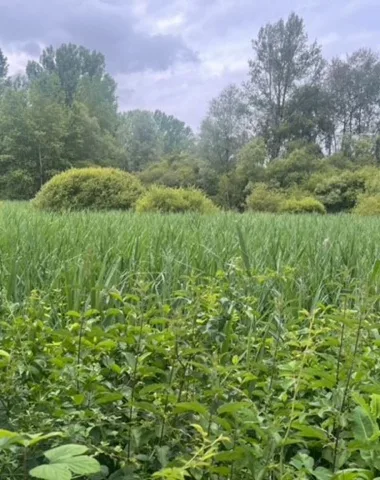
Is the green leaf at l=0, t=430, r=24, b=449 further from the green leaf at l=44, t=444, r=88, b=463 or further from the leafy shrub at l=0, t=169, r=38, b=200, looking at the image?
the leafy shrub at l=0, t=169, r=38, b=200

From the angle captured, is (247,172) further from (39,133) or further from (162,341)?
(162,341)

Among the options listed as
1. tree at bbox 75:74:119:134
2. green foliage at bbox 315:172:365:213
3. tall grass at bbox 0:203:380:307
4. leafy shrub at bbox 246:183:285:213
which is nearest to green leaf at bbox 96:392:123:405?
tall grass at bbox 0:203:380:307

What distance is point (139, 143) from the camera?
112 feet

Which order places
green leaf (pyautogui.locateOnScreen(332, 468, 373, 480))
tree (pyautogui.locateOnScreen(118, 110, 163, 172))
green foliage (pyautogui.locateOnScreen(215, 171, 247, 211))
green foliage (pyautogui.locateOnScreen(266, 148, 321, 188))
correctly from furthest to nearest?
tree (pyautogui.locateOnScreen(118, 110, 163, 172)), green foliage (pyautogui.locateOnScreen(215, 171, 247, 211)), green foliage (pyautogui.locateOnScreen(266, 148, 321, 188)), green leaf (pyautogui.locateOnScreen(332, 468, 373, 480))

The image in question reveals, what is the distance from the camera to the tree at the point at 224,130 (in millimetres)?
25156

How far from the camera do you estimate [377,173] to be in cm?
1773

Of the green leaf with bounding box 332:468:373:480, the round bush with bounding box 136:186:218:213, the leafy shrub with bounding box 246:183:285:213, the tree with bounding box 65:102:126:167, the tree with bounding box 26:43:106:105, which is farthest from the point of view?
the tree with bounding box 26:43:106:105

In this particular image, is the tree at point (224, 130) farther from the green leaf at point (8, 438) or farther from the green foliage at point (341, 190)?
the green leaf at point (8, 438)

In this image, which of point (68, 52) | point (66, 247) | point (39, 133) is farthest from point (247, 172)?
point (68, 52)

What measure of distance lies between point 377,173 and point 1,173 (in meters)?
19.3

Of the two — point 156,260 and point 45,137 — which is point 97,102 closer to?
point 45,137

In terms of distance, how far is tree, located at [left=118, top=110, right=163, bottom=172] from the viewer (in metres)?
33.0

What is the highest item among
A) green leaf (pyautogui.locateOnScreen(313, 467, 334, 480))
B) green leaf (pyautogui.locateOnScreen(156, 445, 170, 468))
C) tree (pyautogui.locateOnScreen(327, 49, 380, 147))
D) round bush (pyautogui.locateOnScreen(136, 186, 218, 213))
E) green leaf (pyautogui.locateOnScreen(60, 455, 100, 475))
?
tree (pyautogui.locateOnScreen(327, 49, 380, 147))

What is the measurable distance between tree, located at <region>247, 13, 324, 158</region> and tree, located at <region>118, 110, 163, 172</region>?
8690mm
